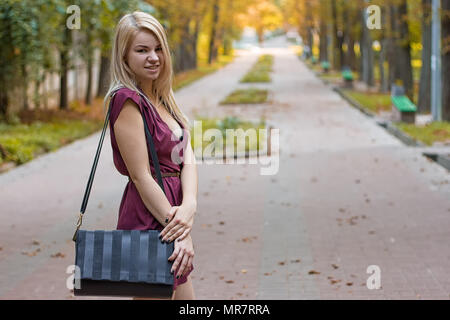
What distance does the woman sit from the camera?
10.8ft

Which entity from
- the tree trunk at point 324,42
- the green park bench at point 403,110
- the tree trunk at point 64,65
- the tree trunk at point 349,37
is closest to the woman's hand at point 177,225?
the green park bench at point 403,110

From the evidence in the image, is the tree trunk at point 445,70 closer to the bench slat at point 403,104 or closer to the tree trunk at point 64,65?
the bench slat at point 403,104

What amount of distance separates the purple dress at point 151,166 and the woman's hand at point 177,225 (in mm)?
105

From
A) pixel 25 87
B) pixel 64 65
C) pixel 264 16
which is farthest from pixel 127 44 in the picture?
pixel 264 16

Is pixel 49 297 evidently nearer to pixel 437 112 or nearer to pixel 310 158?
pixel 310 158

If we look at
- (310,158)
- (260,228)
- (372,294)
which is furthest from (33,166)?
(372,294)

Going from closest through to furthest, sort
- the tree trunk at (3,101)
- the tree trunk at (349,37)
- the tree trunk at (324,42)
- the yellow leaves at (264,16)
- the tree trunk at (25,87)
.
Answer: the tree trunk at (25,87) → the tree trunk at (3,101) → the tree trunk at (349,37) → the tree trunk at (324,42) → the yellow leaves at (264,16)

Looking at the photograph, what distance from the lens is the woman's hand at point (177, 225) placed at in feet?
10.7

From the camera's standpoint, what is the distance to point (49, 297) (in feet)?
21.0

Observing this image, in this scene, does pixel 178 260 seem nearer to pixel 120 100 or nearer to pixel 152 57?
pixel 120 100

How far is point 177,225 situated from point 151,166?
0.94ft

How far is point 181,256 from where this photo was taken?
3.24 m

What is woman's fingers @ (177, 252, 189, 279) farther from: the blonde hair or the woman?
the blonde hair

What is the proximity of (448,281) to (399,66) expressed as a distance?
19677 mm
